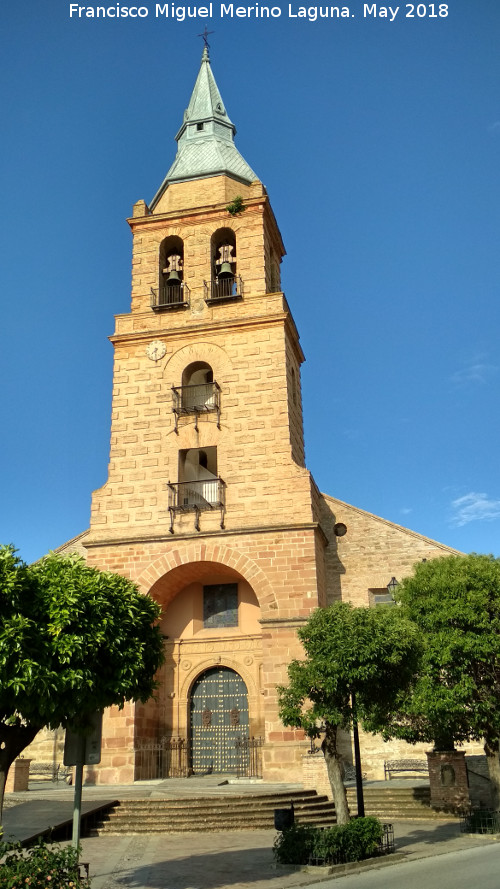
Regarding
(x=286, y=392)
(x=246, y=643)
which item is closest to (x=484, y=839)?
(x=246, y=643)

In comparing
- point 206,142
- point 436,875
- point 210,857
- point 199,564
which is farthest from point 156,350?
point 436,875

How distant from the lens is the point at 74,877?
8.76 metres

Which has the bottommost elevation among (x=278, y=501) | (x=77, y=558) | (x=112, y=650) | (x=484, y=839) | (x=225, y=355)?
(x=484, y=839)

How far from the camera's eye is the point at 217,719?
22234mm

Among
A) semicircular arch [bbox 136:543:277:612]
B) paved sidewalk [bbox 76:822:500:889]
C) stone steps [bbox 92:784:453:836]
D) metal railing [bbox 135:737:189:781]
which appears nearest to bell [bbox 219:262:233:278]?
semicircular arch [bbox 136:543:277:612]

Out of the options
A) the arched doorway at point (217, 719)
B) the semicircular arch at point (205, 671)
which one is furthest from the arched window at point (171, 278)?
the arched doorway at point (217, 719)

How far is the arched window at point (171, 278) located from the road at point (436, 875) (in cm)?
1819

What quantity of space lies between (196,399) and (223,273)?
453 centimetres

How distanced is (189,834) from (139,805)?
1586 mm

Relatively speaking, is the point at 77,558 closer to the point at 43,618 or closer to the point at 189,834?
the point at 43,618

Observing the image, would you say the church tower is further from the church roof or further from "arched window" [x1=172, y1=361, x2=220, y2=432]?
the church roof

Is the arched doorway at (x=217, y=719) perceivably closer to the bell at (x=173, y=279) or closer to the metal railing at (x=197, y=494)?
the metal railing at (x=197, y=494)

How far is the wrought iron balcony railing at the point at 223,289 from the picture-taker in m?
25.0

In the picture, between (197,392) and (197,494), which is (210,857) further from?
(197,392)
